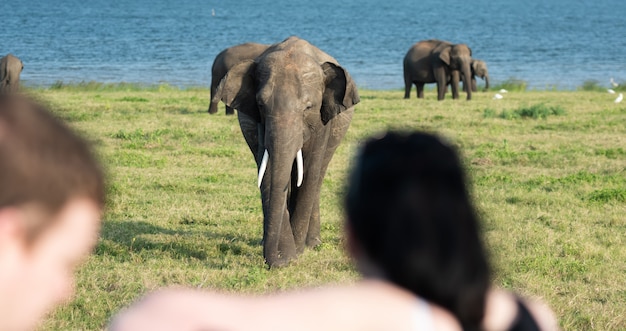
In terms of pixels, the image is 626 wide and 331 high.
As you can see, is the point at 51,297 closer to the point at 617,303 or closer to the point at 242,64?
the point at 617,303

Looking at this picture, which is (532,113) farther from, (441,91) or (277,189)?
(277,189)

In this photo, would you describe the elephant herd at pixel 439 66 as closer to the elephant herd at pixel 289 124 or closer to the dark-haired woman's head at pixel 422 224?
the elephant herd at pixel 289 124

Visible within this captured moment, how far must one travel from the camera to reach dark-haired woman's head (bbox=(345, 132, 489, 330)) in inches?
72.9

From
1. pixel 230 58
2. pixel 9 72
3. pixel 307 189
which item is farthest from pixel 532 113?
pixel 307 189

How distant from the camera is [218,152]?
14047 millimetres

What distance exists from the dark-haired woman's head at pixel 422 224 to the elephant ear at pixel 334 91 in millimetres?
6671

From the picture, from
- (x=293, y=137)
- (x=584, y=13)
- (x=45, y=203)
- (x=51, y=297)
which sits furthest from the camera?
(x=584, y=13)

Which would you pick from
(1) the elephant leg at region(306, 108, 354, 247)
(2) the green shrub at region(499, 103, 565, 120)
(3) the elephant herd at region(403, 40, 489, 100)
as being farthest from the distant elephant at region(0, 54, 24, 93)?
(1) the elephant leg at region(306, 108, 354, 247)

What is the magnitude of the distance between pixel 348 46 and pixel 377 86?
23763 mm

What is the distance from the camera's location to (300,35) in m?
72.1

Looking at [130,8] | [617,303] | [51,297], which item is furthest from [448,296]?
[130,8]

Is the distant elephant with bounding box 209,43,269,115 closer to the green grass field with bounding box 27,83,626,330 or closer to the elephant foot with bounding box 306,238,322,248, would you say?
the green grass field with bounding box 27,83,626,330

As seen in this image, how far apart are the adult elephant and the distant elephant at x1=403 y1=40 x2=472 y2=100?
18826 mm

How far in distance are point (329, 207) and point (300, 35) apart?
6217cm
